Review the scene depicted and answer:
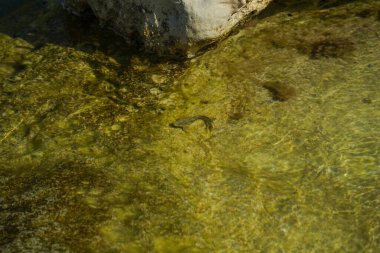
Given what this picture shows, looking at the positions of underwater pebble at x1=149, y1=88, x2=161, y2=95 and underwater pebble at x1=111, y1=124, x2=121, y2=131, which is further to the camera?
underwater pebble at x1=149, y1=88, x2=161, y2=95

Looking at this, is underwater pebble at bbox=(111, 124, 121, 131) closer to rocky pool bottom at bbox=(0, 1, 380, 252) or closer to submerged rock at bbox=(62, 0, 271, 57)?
rocky pool bottom at bbox=(0, 1, 380, 252)

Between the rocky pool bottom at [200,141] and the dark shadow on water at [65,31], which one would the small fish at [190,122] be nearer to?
the rocky pool bottom at [200,141]

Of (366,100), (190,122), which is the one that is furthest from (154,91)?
(366,100)

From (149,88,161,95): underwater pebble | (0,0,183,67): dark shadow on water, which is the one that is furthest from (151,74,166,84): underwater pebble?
(0,0,183,67): dark shadow on water

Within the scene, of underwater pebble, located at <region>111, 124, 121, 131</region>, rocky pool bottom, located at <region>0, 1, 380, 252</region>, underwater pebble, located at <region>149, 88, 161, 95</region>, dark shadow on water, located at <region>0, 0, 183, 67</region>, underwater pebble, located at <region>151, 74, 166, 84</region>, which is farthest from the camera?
dark shadow on water, located at <region>0, 0, 183, 67</region>

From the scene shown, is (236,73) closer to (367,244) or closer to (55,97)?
(55,97)

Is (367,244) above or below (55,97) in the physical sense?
below

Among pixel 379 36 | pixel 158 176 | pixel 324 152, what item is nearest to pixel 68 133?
pixel 158 176

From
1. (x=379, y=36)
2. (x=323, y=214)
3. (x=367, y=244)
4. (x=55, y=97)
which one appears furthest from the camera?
(x=379, y=36)
